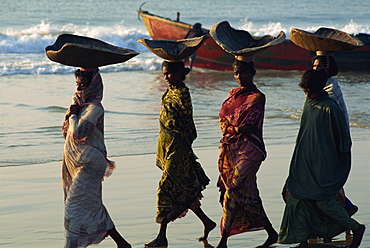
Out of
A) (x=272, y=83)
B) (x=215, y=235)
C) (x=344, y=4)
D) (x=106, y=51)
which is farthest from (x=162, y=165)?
(x=344, y=4)

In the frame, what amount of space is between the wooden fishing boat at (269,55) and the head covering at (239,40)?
41.4 feet

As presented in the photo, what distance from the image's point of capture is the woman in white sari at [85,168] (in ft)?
14.1

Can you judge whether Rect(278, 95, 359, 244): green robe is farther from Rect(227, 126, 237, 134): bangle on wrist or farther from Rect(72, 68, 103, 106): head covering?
Rect(72, 68, 103, 106): head covering

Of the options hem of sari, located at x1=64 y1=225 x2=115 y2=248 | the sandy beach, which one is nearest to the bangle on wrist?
the sandy beach

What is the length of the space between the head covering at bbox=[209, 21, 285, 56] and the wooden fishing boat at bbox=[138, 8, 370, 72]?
12604 millimetres

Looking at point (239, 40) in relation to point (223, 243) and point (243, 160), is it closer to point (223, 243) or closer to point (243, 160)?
point (243, 160)

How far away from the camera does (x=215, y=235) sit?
498cm

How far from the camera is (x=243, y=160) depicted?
4488mm

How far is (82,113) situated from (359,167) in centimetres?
376

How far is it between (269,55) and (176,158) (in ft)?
47.2

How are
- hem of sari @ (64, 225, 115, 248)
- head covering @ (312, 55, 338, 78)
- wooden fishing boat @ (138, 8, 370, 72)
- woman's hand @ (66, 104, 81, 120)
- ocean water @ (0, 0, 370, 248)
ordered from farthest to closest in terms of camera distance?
1. wooden fishing boat @ (138, 8, 370, 72)
2. ocean water @ (0, 0, 370, 248)
3. head covering @ (312, 55, 338, 78)
4. woman's hand @ (66, 104, 81, 120)
5. hem of sari @ (64, 225, 115, 248)

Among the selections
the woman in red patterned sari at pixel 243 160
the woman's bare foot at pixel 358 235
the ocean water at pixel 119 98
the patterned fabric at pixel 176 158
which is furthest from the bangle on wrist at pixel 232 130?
the ocean water at pixel 119 98

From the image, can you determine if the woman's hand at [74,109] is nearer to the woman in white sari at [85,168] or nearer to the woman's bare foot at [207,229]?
the woman in white sari at [85,168]

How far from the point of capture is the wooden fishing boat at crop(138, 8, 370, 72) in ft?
59.2
